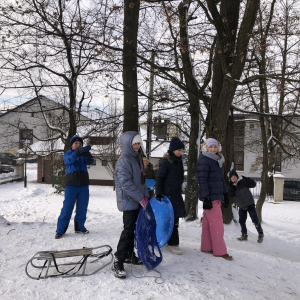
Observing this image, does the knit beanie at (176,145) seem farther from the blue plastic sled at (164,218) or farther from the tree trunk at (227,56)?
the tree trunk at (227,56)

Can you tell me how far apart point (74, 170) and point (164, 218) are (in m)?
1.92

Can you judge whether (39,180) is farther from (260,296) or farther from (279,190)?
(260,296)

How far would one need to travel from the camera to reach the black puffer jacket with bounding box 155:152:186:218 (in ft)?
15.1

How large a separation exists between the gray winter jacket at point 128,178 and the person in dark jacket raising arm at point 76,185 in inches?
66.5

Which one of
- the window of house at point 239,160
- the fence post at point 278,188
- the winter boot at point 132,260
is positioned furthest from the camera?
the window of house at point 239,160

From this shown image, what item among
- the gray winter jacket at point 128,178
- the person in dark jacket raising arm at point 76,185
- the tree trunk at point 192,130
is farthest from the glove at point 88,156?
the tree trunk at point 192,130

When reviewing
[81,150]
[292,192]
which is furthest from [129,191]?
[292,192]

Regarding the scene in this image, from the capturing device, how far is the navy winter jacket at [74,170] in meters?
5.31

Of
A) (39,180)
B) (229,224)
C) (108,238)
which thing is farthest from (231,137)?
(39,180)

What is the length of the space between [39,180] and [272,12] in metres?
23.8

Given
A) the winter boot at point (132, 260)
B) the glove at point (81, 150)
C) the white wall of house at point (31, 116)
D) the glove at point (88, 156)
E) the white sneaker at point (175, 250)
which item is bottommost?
the white sneaker at point (175, 250)

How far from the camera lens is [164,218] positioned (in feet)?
15.1

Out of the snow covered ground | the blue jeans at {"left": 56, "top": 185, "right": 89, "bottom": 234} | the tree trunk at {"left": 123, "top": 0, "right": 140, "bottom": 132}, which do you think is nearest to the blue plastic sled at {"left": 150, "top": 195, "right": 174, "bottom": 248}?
the snow covered ground

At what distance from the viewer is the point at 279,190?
18.7 m
